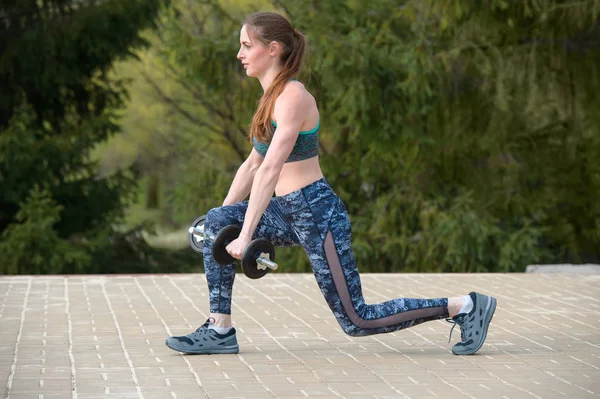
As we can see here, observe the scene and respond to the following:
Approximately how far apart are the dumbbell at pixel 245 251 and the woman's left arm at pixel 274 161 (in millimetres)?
94

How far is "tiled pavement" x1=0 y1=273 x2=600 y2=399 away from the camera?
17.9ft

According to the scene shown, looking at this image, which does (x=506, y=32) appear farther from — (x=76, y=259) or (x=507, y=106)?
(x=76, y=259)

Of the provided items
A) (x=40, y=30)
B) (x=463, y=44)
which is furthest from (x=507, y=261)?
(x=40, y=30)

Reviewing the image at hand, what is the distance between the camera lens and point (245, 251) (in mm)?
5680

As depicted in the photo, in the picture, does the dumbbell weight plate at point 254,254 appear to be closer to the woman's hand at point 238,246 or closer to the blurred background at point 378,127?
the woman's hand at point 238,246

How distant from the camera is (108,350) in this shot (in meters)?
6.58

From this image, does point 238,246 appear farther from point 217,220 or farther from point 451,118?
point 451,118

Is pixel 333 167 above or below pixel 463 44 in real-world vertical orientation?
below

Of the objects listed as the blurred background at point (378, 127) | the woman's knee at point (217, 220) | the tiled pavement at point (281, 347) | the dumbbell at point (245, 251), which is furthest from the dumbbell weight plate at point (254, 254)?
the blurred background at point (378, 127)

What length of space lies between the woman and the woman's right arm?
0.09 ft

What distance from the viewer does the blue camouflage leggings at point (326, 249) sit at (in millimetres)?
6031

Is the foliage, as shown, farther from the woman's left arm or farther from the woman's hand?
the woman's hand

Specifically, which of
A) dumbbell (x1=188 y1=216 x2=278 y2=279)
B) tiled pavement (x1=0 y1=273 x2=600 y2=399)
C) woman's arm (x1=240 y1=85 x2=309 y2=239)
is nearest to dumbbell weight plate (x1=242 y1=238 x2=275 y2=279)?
dumbbell (x1=188 y1=216 x2=278 y2=279)

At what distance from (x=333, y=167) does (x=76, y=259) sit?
472cm
